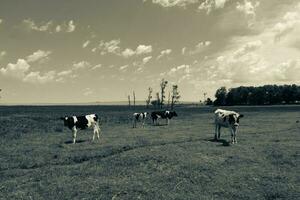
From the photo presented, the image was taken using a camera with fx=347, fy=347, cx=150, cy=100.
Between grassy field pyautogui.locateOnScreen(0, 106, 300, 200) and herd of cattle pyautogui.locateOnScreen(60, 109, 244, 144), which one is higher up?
herd of cattle pyautogui.locateOnScreen(60, 109, 244, 144)

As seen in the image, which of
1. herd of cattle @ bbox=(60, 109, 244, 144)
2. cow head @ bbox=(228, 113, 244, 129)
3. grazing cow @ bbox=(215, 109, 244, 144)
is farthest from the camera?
herd of cattle @ bbox=(60, 109, 244, 144)

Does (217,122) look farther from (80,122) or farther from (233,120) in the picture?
(80,122)

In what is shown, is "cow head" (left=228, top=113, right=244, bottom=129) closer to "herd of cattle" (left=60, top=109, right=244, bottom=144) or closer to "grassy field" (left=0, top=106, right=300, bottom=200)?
"herd of cattle" (left=60, top=109, right=244, bottom=144)

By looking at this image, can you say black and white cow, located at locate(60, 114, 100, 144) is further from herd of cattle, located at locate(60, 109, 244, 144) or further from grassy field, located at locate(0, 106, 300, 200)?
grassy field, located at locate(0, 106, 300, 200)

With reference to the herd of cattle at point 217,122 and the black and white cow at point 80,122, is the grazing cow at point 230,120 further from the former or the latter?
the black and white cow at point 80,122

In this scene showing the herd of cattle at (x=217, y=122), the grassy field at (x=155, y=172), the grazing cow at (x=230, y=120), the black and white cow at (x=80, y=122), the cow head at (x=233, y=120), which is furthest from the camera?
the black and white cow at (x=80, y=122)

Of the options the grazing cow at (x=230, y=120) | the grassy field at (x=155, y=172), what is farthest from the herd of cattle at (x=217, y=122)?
the grassy field at (x=155, y=172)

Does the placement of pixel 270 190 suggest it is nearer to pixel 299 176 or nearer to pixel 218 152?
pixel 299 176

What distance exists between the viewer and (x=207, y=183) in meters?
15.6

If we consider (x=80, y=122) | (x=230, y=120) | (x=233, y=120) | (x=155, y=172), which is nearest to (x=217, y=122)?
(x=230, y=120)

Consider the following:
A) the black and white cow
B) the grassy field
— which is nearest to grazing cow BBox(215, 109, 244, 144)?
the grassy field

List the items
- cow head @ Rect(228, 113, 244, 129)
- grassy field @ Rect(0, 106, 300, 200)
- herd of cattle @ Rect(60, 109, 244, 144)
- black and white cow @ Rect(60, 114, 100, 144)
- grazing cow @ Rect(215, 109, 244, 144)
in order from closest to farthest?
grassy field @ Rect(0, 106, 300, 200) < grazing cow @ Rect(215, 109, 244, 144) < cow head @ Rect(228, 113, 244, 129) < herd of cattle @ Rect(60, 109, 244, 144) < black and white cow @ Rect(60, 114, 100, 144)

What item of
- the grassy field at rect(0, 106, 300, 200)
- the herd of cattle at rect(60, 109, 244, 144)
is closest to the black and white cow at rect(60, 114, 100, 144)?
the herd of cattle at rect(60, 109, 244, 144)

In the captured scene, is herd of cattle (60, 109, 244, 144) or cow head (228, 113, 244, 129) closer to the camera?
cow head (228, 113, 244, 129)
